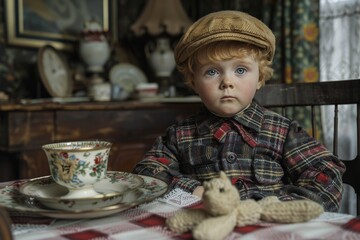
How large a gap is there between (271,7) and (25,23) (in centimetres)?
151

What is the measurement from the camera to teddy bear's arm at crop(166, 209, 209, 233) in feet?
1.83

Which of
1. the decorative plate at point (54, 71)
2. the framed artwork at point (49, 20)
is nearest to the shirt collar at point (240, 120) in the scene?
the decorative plate at point (54, 71)

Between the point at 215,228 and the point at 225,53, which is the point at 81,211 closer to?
the point at 215,228

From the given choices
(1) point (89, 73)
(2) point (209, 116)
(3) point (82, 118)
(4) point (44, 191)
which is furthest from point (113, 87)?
(4) point (44, 191)

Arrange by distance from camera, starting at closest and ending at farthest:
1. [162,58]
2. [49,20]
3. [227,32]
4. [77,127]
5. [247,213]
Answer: [247,213], [227,32], [77,127], [49,20], [162,58]

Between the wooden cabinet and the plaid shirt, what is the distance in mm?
1036

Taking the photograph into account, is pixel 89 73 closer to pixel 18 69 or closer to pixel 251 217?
pixel 18 69

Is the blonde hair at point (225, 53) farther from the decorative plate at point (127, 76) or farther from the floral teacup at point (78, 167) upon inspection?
the decorative plate at point (127, 76)

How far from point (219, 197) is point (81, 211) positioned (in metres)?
0.20

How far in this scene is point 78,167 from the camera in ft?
2.15

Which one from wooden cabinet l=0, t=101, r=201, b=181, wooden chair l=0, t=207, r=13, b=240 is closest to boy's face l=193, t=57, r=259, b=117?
wooden chair l=0, t=207, r=13, b=240

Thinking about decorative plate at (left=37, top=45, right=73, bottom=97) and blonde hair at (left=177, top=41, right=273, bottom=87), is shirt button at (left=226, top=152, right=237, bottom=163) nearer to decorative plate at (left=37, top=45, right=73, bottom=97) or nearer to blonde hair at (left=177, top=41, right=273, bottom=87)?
blonde hair at (left=177, top=41, right=273, bottom=87)

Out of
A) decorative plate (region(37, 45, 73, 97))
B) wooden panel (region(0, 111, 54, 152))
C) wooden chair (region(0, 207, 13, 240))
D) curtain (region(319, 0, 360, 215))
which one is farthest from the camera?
curtain (region(319, 0, 360, 215))

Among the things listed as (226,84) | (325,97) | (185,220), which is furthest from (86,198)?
(325,97)
